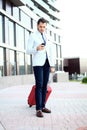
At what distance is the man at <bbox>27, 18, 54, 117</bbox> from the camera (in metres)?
6.47

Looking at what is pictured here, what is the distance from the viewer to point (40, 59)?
6516 millimetres

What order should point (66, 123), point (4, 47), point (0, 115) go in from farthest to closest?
point (4, 47)
point (0, 115)
point (66, 123)

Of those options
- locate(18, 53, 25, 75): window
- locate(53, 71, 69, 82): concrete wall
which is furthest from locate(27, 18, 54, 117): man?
locate(53, 71, 69, 82): concrete wall

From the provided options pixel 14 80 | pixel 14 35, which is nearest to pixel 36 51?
pixel 14 80

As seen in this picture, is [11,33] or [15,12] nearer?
[11,33]

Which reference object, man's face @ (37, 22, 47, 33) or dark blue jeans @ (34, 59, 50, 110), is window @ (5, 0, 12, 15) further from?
dark blue jeans @ (34, 59, 50, 110)

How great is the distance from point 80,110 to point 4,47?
18.3 m

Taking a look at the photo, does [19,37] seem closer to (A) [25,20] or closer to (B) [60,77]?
(A) [25,20]

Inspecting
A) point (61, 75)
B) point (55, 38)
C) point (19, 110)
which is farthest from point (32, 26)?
point (19, 110)

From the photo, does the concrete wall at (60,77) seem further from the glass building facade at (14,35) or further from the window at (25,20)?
the window at (25,20)

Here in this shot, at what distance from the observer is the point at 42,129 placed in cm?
498

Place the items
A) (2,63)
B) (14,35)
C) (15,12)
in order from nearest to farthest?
1. (2,63)
2. (14,35)
3. (15,12)

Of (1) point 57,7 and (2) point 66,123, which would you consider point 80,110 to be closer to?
(2) point 66,123

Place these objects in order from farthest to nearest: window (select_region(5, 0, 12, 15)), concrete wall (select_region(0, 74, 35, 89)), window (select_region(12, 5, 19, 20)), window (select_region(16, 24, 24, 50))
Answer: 1. window (select_region(16, 24, 24, 50))
2. window (select_region(12, 5, 19, 20))
3. window (select_region(5, 0, 12, 15))
4. concrete wall (select_region(0, 74, 35, 89))
